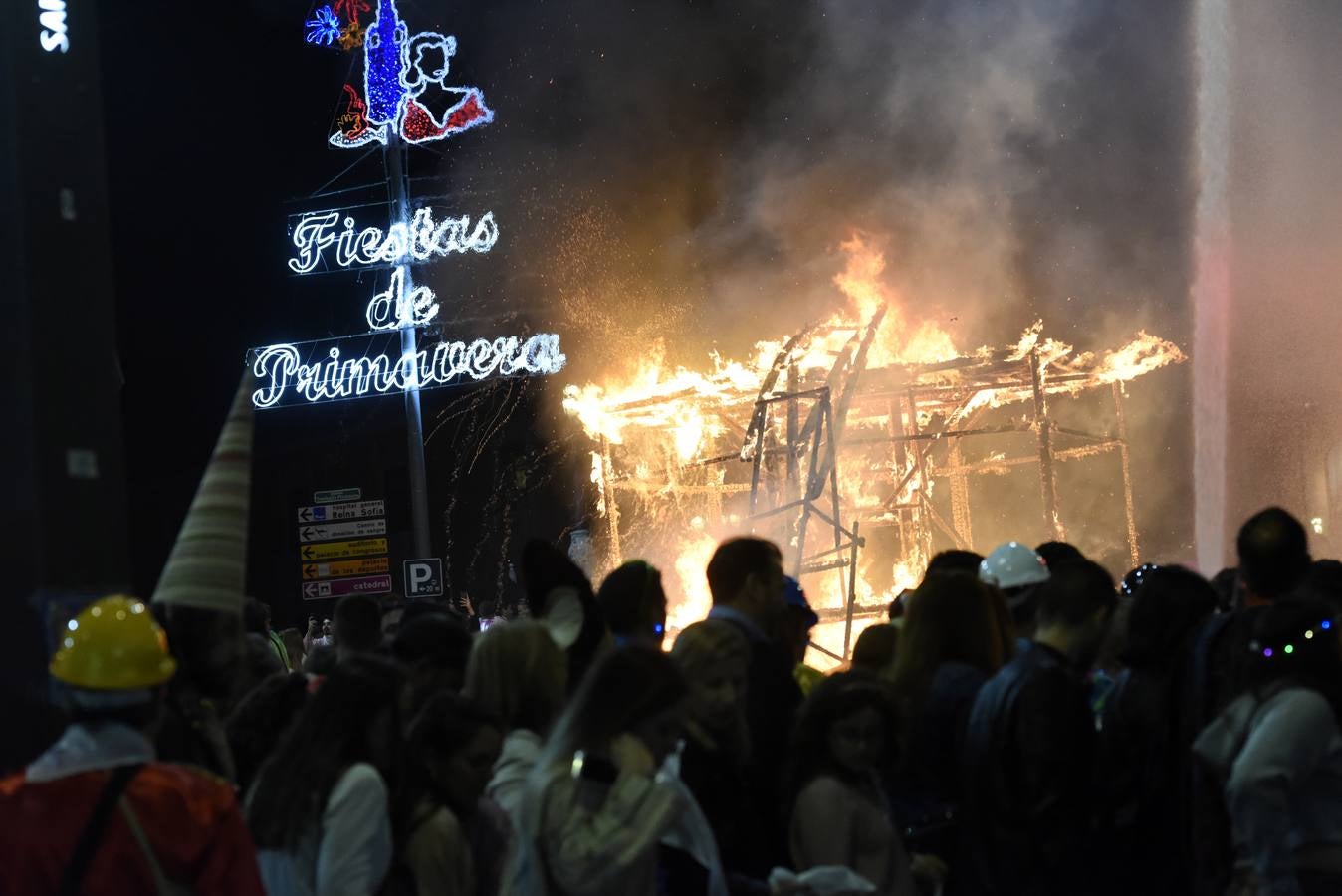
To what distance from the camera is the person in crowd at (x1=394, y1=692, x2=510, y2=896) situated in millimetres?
4309

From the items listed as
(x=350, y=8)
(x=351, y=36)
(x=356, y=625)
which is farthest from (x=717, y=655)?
(x=350, y=8)

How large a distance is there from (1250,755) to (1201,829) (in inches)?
22.2

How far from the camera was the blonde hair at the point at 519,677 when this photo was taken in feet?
16.7

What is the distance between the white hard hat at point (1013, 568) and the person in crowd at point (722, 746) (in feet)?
5.57

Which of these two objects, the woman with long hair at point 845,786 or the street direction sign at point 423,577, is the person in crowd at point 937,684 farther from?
the street direction sign at point 423,577

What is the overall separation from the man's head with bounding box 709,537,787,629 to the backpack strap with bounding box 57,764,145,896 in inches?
117

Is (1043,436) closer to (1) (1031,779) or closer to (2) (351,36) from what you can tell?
(1) (1031,779)

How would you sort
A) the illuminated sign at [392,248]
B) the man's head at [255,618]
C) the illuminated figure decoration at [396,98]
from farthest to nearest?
1. the illuminated figure decoration at [396,98]
2. the illuminated sign at [392,248]
3. the man's head at [255,618]

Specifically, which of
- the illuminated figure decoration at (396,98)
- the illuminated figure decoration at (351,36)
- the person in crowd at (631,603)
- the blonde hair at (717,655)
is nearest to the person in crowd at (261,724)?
the person in crowd at (631,603)

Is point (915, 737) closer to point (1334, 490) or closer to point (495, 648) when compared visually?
point (495, 648)

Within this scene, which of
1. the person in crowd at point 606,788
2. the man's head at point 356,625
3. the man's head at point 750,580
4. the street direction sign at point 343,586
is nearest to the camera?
the person in crowd at point 606,788

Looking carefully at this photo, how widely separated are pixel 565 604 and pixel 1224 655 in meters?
2.52

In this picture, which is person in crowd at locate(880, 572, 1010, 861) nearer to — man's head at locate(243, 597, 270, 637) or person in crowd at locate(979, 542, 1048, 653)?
person in crowd at locate(979, 542, 1048, 653)

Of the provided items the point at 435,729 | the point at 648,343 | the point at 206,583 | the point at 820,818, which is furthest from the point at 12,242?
the point at 648,343
